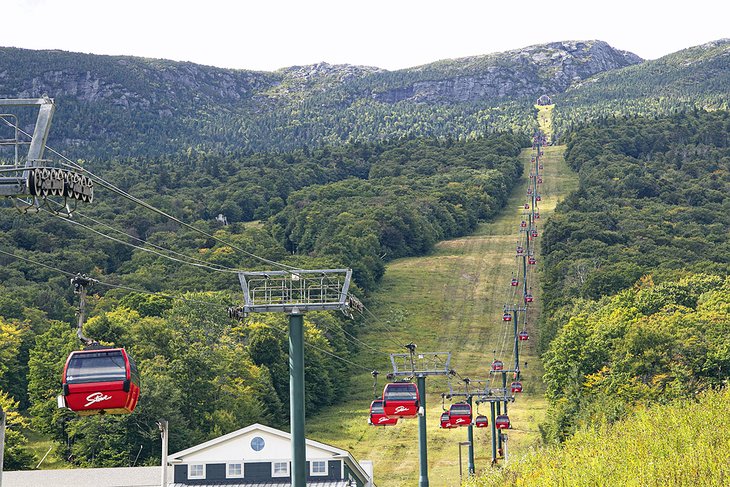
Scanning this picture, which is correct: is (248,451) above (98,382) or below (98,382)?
below

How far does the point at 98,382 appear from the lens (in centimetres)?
3219

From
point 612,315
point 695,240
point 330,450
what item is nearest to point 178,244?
point 695,240

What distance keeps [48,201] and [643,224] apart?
170 metres

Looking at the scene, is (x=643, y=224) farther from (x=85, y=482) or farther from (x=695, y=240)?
(x=85, y=482)

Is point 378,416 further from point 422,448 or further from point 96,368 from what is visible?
point 96,368

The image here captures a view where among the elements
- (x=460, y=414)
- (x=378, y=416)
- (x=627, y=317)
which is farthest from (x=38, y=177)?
(x=627, y=317)

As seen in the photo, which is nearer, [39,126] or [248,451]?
[39,126]

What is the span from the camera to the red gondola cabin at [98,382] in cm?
3219

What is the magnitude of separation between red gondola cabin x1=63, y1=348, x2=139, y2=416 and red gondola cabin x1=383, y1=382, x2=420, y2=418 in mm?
28510

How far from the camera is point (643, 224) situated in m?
187

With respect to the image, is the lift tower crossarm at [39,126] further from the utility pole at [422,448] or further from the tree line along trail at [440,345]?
the tree line along trail at [440,345]

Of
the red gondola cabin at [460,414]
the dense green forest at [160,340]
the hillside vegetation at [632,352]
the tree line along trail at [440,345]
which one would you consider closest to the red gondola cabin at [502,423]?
the tree line along trail at [440,345]

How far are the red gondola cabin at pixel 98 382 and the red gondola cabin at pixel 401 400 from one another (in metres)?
28.5

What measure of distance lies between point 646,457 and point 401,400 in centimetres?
1873
